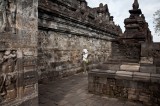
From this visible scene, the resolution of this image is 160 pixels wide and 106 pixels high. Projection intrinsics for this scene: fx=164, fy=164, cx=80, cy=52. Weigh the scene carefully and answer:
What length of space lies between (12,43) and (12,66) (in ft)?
1.37

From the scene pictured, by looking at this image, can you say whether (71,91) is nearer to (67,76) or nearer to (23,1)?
(67,76)

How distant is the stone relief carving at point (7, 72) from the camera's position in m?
2.80

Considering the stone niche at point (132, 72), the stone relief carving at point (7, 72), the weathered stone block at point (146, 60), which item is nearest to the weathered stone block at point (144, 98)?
the stone niche at point (132, 72)

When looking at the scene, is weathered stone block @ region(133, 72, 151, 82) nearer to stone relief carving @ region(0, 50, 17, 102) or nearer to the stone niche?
the stone niche

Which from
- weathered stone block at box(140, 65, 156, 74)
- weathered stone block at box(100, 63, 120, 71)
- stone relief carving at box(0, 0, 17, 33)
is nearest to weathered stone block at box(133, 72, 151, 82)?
weathered stone block at box(140, 65, 156, 74)

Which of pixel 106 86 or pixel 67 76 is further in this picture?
pixel 67 76

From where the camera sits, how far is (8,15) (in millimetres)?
2873

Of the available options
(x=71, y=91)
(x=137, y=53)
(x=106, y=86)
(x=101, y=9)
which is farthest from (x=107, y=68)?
(x=101, y=9)

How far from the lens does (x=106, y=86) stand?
508 centimetres

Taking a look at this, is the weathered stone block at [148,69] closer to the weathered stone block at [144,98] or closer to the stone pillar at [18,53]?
the weathered stone block at [144,98]

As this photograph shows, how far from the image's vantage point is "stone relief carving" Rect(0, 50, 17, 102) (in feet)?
9.19

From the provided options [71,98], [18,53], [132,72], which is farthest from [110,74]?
[18,53]

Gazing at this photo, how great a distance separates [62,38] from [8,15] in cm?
509

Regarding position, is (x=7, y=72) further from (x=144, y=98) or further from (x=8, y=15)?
(x=144, y=98)
